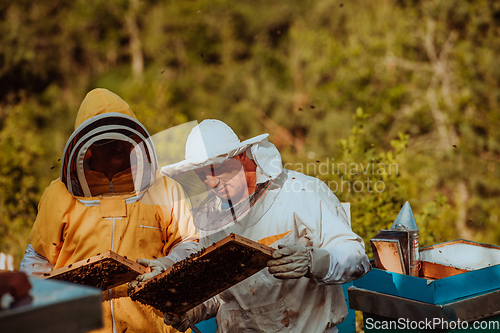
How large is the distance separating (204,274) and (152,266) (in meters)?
0.38

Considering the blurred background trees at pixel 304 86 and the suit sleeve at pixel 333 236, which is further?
the blurred background trees at pixel 304 86

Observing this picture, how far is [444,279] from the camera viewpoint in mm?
2273

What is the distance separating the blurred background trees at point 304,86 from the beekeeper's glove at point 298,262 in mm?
2622

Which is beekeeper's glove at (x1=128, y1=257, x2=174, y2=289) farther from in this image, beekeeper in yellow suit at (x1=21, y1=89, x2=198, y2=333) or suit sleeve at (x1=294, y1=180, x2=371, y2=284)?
suit sleeve at (x1=294, y1=180, x2=371, y2=284)

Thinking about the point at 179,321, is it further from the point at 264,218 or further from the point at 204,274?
the point at 264,218

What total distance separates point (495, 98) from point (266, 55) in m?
12.6

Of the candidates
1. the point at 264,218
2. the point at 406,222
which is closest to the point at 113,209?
the point at 264,218

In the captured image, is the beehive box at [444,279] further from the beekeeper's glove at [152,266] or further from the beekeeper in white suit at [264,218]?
the beekeeper's glove at [152,266]

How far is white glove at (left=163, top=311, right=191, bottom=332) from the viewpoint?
2.46 metres

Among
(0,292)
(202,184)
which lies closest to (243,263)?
(202,184)

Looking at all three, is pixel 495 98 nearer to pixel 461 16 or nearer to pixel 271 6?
pixel 461 16

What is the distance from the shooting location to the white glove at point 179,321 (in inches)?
96.9

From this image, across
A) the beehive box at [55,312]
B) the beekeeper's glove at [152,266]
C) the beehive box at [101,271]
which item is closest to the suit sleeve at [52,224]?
the beehive box at [101,271]

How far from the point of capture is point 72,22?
2544 cm
